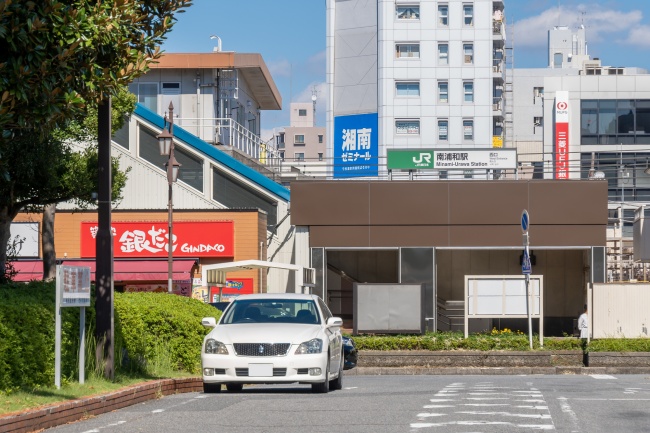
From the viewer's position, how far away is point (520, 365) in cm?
3166

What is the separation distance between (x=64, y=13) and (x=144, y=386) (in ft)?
18.3

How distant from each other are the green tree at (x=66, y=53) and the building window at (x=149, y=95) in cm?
3748

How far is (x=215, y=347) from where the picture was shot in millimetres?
17266

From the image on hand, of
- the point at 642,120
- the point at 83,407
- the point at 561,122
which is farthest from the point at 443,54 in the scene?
the point at 83,407

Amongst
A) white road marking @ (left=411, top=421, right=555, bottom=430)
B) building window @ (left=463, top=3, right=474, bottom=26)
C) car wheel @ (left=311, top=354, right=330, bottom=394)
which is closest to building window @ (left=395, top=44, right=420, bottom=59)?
building window @ (left=463, top=3, right=474, bottom=26)

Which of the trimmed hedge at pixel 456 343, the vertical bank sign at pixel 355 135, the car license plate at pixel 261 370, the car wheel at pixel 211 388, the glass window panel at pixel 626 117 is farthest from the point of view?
the vertical bank sign at pixel 355 135

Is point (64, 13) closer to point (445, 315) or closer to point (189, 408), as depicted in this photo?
point (189, 408)

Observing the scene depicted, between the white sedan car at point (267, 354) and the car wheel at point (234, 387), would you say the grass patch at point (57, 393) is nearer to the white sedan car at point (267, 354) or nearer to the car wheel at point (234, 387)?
the white sedan car at point (267, 354)

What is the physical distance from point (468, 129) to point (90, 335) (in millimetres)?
71567

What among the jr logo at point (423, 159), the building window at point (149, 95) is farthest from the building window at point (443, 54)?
Answer: the jr logo at point (423, 159)

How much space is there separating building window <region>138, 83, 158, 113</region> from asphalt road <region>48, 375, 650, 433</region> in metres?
36.2

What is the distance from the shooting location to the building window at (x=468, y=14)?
284 feet

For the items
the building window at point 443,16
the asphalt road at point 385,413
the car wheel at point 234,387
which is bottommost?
the car wheel at point 234,387

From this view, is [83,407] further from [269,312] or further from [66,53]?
[269,312]
